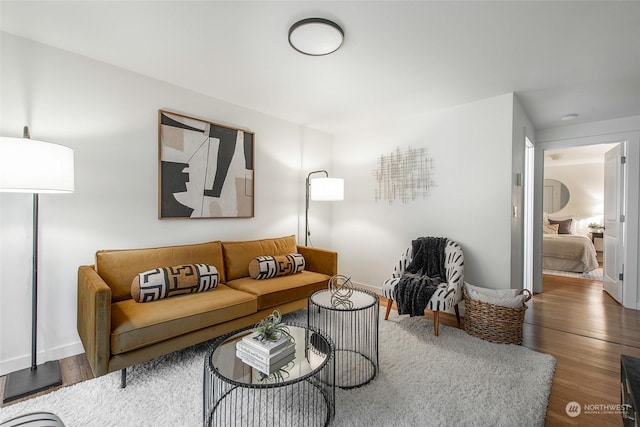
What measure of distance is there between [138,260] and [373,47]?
2.47 metres

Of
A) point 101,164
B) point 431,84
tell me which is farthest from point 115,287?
point 431,84

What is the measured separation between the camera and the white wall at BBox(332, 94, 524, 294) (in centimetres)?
289

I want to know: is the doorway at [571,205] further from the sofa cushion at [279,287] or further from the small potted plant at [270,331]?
the small potted plant at [270,331]

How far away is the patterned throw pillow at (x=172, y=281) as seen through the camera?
7.06 ft

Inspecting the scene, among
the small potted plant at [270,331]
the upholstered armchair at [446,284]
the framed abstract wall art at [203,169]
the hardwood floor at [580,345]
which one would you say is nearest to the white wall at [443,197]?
the upholstered armchair at [446,284]

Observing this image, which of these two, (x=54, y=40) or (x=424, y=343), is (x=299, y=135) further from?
(x=424, y=343)

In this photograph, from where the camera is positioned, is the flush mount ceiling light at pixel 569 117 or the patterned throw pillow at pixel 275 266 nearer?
the patterned throw pillow at pixel 275 266

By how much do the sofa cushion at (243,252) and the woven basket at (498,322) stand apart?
2.06 metres

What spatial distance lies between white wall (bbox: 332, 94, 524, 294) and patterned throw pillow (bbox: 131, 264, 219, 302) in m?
2.19

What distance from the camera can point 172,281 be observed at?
2.27 m

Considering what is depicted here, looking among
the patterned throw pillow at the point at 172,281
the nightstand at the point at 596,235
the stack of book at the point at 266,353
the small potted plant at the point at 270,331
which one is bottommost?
the stack of book at the point at 266,353

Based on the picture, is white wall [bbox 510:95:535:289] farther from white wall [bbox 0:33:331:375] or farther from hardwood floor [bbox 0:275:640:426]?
white wall [bbox 0:33:331:375]

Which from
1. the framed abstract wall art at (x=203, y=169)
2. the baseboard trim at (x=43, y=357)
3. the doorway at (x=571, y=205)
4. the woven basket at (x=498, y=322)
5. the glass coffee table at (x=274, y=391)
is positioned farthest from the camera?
the doorway at (x=571, y=205)

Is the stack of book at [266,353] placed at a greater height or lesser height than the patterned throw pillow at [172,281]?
lesser
